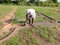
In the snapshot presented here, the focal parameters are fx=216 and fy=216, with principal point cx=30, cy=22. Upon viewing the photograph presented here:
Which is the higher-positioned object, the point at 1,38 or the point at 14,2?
the point at 1,38

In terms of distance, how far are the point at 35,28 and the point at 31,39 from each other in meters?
1.57

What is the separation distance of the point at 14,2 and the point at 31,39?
1744 inches

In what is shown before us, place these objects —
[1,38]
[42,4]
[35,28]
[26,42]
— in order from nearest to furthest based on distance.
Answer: [26,42] < [1,38] < [35,28] < [42,4]

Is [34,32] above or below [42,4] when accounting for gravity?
above

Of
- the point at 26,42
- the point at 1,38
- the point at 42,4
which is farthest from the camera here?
the point at 42,4

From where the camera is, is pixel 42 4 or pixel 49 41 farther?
pixel 42 4

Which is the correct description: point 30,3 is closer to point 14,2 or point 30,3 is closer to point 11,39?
point 14,2

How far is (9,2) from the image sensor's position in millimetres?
53531

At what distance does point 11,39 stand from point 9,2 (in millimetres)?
43844

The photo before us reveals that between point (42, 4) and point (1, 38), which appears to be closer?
point (1, 38)

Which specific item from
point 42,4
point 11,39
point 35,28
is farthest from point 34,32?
point 42,4

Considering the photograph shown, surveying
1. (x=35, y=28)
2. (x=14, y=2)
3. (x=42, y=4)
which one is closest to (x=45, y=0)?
(x=42, y=4)

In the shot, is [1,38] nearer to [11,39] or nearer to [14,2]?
[11,39]

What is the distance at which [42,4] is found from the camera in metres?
52.9
